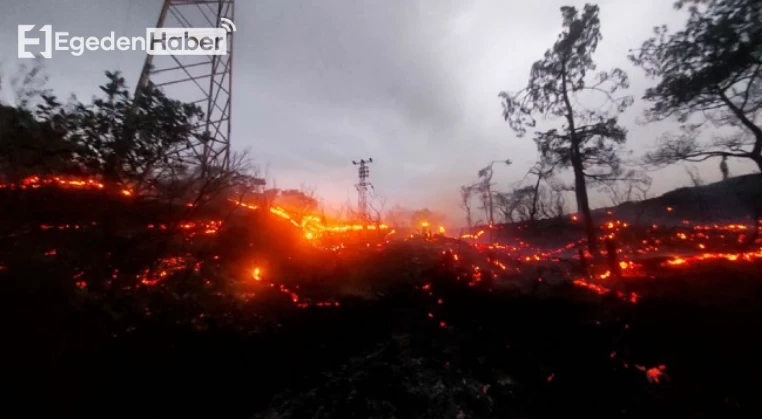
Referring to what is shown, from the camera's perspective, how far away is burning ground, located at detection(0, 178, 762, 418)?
6395 millimetres

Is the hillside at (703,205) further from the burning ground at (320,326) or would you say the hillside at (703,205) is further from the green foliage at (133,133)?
the green foliage at (133,133)

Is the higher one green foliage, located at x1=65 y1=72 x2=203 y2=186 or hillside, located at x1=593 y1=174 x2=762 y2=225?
green foliage, located at x1=65 y1=72 x2=203 y2=186

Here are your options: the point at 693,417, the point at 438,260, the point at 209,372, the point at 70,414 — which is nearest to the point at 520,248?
the point at 438,260

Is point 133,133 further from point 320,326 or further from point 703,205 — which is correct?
point 703,205

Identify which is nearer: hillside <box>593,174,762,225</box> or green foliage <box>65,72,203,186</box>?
green foliage <box>65,72,203,186</box>

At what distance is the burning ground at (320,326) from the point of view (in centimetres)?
639

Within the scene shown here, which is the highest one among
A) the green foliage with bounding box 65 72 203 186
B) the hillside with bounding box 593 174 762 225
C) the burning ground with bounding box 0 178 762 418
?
the green foliage with bounding box 65 72 203 186

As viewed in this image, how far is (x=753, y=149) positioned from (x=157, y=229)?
27.3 meters

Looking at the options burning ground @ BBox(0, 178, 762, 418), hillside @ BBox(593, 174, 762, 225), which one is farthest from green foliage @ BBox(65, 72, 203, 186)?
hillside @ BBox(593, 174, 762, 225)

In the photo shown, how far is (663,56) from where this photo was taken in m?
14.1

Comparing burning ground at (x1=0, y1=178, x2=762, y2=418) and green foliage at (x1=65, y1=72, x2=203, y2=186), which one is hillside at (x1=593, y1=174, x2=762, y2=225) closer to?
burning ground at (x1=0, y1=178, x2=762, y2=418)

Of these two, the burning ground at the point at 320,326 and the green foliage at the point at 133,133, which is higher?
the green foliage at the point at 133,133

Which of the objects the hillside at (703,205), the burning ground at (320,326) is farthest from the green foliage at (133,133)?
the hillside at (703,205)

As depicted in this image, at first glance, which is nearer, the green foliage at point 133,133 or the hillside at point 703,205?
the green foliage at point 133,133
